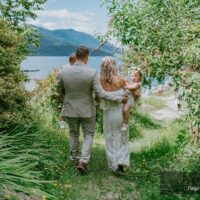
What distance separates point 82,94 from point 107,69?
0.73 m

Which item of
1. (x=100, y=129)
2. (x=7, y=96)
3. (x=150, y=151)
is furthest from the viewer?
(x=100, y=129)

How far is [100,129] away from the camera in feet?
60.5

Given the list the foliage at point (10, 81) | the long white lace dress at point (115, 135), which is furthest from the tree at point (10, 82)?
the long white lace dress at point (115, 135)

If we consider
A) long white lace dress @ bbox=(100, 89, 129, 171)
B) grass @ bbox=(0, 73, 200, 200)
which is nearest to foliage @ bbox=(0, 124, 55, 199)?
grass @ bbox=(0, 73, 200, 200)

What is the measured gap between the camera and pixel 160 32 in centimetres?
1027

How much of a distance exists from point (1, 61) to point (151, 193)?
3841mm

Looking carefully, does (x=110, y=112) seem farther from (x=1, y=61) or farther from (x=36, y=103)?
(x=36, y=103)

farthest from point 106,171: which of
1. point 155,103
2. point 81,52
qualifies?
point 155,103

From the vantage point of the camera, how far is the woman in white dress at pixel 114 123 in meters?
11.0

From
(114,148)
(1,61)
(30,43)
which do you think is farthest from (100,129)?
(1,61)

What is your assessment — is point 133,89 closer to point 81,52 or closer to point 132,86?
point 132,86

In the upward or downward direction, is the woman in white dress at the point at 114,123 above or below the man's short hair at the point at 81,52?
below

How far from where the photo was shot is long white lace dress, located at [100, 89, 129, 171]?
11.1 meters

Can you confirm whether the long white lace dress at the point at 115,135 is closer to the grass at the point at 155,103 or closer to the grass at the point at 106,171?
the grass at the point at 106,171
